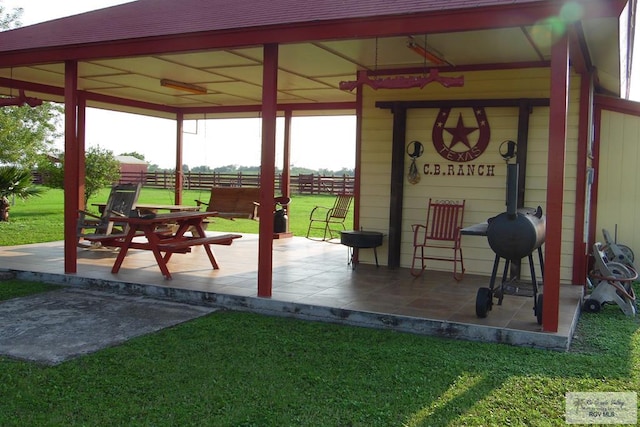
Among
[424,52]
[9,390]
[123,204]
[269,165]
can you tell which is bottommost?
[9,390]

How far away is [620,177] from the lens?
7887mm

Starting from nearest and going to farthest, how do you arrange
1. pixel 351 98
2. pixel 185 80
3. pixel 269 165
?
pixel 269 165 < pixel 185 80 < pixel 351 98

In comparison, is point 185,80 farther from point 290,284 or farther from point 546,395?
point 546,395

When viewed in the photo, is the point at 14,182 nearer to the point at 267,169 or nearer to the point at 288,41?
the point at 267,169

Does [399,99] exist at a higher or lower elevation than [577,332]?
higher

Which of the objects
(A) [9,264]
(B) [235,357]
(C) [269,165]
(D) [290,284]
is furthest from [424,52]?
(A) [9,264]

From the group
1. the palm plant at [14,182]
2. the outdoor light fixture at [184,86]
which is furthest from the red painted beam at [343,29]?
the palm plant at [14,182]

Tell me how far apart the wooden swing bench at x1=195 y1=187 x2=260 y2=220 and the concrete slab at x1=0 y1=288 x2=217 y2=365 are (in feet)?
14.7

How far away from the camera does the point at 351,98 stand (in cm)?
996

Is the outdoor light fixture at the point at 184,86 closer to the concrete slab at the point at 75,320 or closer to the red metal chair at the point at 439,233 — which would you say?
the concrete slab at the point at 75,320

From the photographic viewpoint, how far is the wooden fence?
1056 inches

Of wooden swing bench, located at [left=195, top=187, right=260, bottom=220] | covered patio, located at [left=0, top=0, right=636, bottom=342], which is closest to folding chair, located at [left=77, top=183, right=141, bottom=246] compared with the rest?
covered patio, located at [left=0, top=0, right=636, bottom=342]

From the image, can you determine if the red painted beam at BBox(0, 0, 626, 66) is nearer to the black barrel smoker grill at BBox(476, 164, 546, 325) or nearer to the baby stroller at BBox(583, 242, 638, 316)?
the black barrel smoker grill at BBox(476, 164, 546, 325)

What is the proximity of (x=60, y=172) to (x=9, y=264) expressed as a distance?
8.96 metres
